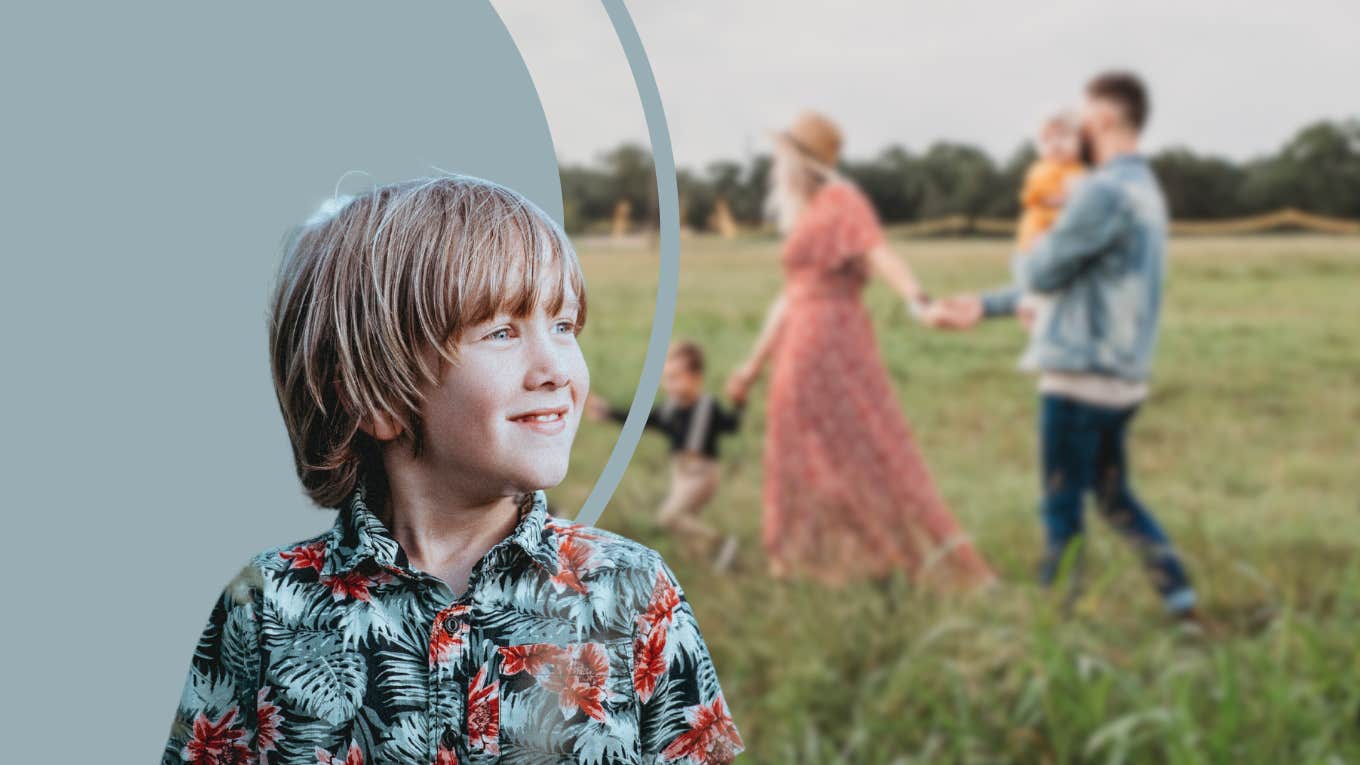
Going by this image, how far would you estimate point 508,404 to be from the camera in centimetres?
91

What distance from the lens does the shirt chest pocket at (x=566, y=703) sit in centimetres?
90

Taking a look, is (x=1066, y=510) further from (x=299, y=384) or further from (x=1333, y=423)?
(x=299, y=384)

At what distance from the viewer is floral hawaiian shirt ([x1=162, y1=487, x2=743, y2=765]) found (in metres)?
0.90

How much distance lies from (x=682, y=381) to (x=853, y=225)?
63 centimetres

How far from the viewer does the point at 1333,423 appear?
3.63 meters

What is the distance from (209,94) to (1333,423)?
3.31 metres

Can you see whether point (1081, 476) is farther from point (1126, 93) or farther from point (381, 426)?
point (381, 426)

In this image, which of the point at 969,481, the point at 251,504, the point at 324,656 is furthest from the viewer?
the point at 969,481

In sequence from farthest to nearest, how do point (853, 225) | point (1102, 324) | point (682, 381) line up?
point (682, 381), point (853, 225), point (1102, 324)

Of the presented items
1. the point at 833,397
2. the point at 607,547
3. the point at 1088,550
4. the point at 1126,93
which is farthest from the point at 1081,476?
the point at 607,547

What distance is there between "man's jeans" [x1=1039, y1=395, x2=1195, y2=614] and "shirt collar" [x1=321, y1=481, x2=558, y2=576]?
279 cm

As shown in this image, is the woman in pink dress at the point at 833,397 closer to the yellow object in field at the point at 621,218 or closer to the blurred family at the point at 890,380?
the blurred family at the point at 890,380

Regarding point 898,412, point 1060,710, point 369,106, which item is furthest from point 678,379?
point 369,106

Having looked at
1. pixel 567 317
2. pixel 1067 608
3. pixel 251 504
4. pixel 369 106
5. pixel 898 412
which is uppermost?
pixel 369 106
